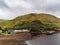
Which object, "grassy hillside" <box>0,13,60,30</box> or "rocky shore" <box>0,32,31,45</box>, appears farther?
"grassy hillside" <box>0,13,60,30</box>

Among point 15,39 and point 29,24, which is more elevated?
point 29,24

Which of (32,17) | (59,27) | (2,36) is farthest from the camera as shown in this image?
(32,17)

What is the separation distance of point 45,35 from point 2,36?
13837 millimetres

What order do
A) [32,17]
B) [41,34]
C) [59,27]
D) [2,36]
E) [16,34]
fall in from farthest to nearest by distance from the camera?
1. [32,17]
2. [59,27]
3. [41,34]
4. [16,34]
5. [2,36]

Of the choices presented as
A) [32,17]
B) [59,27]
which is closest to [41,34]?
[59,27]

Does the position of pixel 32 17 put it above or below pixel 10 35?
above

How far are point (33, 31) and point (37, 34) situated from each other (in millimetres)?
1135

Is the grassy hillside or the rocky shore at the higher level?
the grassy hillside

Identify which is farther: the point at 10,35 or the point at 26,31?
the point at 26,31

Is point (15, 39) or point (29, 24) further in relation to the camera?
point (29, 24)

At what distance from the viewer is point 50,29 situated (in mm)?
46719

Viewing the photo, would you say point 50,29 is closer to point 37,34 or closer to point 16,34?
point 37,34

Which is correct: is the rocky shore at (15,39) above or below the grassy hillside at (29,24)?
below

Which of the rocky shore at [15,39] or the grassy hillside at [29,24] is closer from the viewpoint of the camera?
the rocky shore at [15,39]
